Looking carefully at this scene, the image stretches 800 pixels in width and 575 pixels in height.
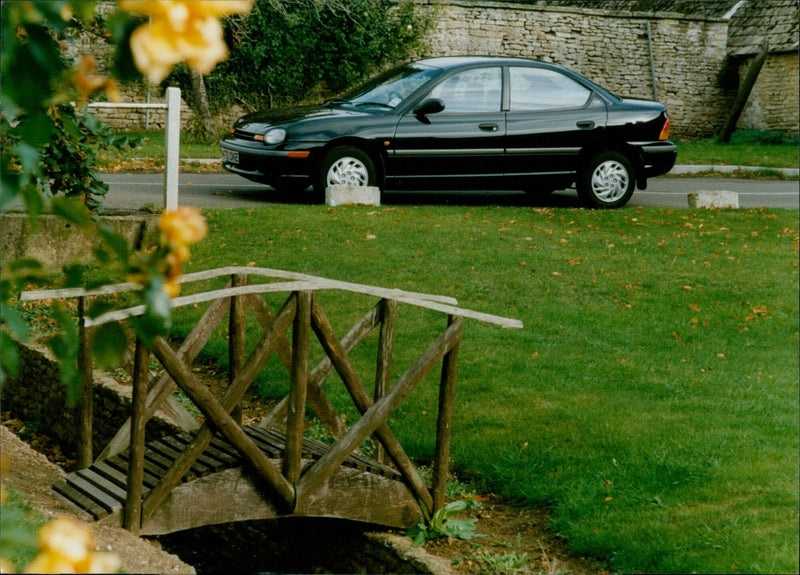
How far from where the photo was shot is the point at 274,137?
12172mm

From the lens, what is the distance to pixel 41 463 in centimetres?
727

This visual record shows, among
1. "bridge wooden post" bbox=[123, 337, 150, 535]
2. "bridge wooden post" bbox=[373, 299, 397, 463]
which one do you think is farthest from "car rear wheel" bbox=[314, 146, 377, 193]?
"bridge wooden post" bbox=[123, 337, 150, 535]

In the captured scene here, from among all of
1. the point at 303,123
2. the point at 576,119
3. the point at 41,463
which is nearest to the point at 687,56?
the point at 576,119

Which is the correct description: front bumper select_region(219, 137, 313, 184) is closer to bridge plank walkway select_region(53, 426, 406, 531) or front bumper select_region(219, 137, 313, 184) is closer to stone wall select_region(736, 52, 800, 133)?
bridge plank walkway select_region(53, 426, 406, 531)

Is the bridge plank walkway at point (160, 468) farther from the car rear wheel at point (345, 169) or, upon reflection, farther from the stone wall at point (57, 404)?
the car rear wheel at point (345, 169)

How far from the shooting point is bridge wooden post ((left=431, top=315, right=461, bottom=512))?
235 inches

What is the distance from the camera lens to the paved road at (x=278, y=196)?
41.4 ft

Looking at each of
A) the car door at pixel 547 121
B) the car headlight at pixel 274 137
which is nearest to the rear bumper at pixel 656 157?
the car door at pixel 547 121

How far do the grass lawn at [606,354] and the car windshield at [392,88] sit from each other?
140 cm

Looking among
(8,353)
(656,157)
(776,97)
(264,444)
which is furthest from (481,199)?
(776,97)

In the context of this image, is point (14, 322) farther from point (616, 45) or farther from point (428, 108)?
point (616, 45)

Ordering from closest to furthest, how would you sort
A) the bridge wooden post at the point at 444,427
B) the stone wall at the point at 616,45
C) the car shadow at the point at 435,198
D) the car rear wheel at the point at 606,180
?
the bridge wooden post at the point at 444,427 → the car rear wheel at the point at 606,180 → the car shadow at the point at 435,198 → the stone wall at the point at 616,45

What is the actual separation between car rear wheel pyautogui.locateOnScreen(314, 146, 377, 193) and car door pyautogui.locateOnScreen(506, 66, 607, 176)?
1.77 meters

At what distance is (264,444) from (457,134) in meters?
7.33
